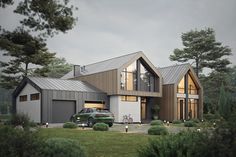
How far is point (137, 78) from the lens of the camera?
40750 mm

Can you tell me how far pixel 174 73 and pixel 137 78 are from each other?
5.17 meters

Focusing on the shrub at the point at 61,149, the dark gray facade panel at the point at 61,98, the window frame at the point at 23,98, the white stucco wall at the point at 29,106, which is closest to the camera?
the shrub at the point at 61,149

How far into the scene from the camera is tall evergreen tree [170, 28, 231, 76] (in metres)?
56.3

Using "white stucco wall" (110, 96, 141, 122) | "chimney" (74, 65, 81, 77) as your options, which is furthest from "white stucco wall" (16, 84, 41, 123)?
"chimney" (74, 65, 81, 77)

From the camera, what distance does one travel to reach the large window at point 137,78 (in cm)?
3950

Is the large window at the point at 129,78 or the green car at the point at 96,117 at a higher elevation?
the large window at the point at 129,78

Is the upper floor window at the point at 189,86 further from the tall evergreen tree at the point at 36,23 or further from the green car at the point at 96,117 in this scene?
the tall evergreen tree at the point at 36,23

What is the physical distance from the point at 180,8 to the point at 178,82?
1017 cm

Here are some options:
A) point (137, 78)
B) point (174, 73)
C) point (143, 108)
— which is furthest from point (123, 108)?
point (174, 73)

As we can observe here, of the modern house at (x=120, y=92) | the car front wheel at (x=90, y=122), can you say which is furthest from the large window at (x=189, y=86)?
the car front wheel at (x=90, y=122)

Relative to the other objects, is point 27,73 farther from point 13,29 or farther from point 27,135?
point 27,135

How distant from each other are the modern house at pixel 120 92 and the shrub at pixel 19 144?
28403mm

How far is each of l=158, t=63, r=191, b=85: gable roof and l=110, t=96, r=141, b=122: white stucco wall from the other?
16.0ft

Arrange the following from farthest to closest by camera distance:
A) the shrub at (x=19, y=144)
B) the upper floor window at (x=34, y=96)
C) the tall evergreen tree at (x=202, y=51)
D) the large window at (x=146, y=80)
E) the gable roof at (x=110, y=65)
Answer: the tall evergreen tree at (x=202, y=51) → the large window at (x=146, y=80) → the gable roof at (x=110, y=65) → the upper floor window at (x=34, y=96) → the shrub at (x=19, y=144)
